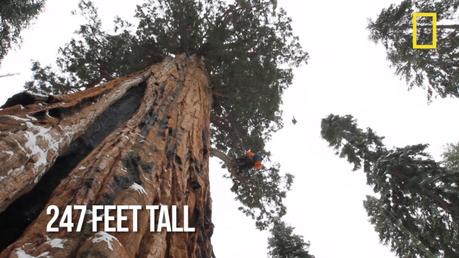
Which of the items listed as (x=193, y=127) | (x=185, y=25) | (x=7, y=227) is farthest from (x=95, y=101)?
(x=185, y=25)

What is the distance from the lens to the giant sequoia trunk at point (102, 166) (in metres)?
2.51

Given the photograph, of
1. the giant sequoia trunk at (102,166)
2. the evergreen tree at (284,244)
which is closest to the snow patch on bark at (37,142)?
the giant sequoia trunk at (102,166)

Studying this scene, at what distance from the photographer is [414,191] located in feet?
32.2

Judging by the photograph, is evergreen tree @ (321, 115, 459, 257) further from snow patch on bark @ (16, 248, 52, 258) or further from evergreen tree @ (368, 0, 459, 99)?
snow patch on bark @ (16, 248, 52, 258)

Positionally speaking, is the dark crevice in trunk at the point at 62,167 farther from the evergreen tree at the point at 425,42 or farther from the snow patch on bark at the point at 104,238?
the evergreen tree at the point at 425,42

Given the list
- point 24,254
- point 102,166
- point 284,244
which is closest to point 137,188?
point 102,166

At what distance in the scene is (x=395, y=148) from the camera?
11156 mm

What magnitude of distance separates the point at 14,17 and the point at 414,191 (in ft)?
50.8

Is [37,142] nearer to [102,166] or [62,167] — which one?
[102,166]

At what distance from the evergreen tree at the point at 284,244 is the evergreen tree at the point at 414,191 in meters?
3.42

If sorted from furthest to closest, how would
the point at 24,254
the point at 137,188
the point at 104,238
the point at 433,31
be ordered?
the point at 433,31, the point at 137,188, the point at 104,238, the point at 24,254

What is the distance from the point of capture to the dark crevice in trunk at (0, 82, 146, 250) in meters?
3.12

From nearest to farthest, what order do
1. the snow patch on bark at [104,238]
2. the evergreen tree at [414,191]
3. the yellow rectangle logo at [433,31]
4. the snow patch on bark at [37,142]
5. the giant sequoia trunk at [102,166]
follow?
1. the snow patch on bark at [104,238]
2. the giant sequoia trunk at [102,166]
3. the snow patch on bark at [37,142]
4. the evergreen tree at [414,191]
5. the yellow rectangle logo at [433,31]

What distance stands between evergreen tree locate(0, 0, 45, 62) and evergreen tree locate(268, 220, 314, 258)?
12.8 metres
